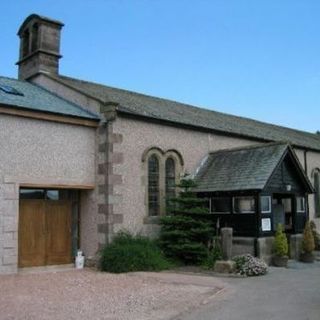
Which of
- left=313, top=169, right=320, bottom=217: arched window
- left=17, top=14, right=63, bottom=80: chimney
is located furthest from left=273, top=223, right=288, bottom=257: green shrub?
left=17, top=14, right=63, bottom=80: chimney

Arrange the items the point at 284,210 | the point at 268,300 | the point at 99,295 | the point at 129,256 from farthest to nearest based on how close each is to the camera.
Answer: the point at 284,210 < the point at 129,256 < the point at 99,295 < the point at 268,300

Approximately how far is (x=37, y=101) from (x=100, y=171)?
321 cm

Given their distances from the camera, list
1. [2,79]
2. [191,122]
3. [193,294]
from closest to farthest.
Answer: [193,294], [2,79], [191,122]

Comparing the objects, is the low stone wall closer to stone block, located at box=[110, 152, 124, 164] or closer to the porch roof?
the porch roof

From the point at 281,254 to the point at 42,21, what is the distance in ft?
43.2

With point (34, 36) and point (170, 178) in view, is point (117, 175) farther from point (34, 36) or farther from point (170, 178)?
point (34, 36)

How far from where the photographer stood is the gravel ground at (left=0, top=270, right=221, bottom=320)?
9.49m

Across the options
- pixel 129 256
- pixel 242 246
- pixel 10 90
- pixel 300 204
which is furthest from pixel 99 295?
pixel 300 204

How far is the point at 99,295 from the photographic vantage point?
1135cm

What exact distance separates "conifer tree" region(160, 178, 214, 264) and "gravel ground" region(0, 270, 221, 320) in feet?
8.22

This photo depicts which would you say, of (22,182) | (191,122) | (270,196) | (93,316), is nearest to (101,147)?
(22,182)

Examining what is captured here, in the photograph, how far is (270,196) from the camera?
17594 millimetres

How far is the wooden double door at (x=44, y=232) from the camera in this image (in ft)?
52.1

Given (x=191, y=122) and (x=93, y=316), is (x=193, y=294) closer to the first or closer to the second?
(x=93, y=316)
